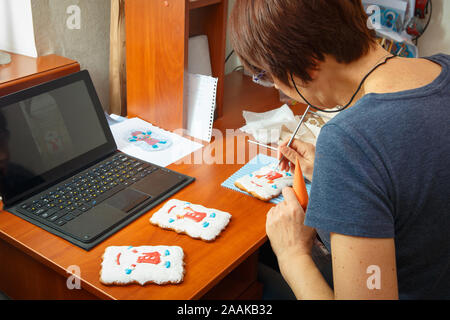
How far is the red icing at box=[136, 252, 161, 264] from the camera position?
3.04 feet

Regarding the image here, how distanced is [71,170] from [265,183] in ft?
1.62

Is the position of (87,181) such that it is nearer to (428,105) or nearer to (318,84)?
(318,84)

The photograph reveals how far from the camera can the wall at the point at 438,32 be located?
2.10 m

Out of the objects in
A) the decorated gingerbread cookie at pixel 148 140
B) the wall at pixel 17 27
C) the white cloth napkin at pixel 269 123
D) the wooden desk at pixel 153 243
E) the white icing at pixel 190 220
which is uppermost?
the wall at pixel 17 27

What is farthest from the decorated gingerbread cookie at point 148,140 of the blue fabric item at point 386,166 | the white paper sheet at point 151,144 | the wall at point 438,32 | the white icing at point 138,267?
the wall at point 438,32

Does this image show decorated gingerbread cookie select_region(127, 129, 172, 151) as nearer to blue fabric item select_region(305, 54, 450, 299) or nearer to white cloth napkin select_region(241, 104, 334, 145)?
white cloth napkin select_region(241, 104, 334, 145)

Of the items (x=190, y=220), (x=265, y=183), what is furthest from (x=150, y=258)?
(x=265, y=183)

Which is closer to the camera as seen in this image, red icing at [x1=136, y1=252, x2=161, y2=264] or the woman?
the woman

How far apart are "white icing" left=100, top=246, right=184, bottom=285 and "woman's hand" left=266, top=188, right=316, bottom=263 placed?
196mm

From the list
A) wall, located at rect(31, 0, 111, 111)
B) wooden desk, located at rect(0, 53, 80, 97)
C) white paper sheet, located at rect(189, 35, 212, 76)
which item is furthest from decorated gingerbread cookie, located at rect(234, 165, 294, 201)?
wall, located at rect(31, 0, 111, 111)

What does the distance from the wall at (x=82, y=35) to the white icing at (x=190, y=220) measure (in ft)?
2.34

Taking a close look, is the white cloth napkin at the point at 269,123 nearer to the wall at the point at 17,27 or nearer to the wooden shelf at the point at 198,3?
the wooden shelf at the point at 198,3

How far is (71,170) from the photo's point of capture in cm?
118

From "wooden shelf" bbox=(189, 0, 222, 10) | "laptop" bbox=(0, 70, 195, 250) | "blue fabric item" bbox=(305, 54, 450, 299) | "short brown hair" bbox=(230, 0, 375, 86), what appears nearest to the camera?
"blue fabric item" bbox=(305, 54, 450, 299)
